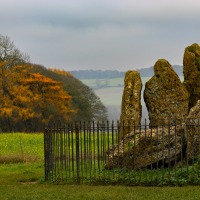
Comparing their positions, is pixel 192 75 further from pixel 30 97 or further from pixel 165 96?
pixel 30 97

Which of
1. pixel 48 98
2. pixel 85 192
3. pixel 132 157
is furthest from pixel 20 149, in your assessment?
pixel 48 98

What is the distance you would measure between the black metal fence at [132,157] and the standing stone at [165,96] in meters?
4.02

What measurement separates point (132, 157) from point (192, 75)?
27.7ft

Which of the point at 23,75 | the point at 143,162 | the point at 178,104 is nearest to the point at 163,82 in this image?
the point at 178,104

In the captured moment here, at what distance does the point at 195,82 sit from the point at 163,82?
237cm

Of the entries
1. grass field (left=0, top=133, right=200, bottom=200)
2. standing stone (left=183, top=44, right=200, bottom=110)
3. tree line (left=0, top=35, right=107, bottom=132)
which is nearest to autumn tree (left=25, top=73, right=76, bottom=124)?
tree line (left=0, top=35, right=107, bottom=132)

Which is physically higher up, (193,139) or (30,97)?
(30,97)

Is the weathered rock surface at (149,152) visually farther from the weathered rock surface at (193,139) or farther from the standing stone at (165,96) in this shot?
the standing stone at (165,96)

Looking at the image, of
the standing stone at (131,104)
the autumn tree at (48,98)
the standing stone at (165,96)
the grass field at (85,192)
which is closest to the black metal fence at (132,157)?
the grass field at (85,192)

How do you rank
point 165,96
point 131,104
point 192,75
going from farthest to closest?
point 192,75, point 165,96, point 131,104

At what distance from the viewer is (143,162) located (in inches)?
829

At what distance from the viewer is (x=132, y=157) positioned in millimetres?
21453

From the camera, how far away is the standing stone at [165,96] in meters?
26.2

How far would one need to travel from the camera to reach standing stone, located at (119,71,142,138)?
25828mm
